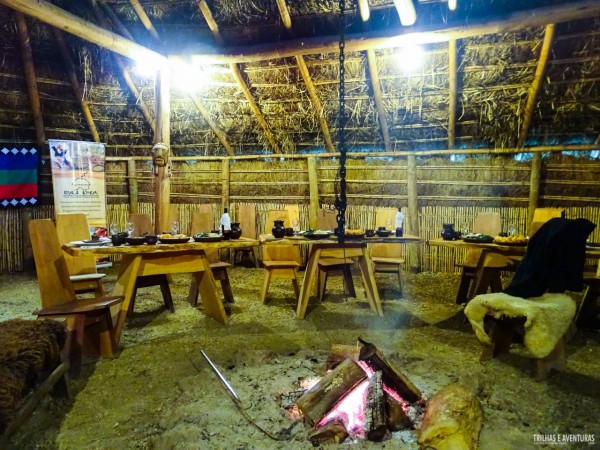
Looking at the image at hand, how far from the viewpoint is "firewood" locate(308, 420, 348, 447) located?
2.01m

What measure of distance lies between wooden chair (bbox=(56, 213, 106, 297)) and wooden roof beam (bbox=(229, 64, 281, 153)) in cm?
296

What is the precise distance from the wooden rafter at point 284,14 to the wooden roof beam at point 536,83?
2.88m

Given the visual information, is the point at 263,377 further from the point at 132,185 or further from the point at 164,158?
the point at 132,185

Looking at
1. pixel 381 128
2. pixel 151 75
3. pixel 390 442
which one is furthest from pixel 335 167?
pixel 390 442

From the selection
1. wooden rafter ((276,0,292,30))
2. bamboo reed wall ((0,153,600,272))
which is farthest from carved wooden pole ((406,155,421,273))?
wooden rafter ((276,0,292,30))

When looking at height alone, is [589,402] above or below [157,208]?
below

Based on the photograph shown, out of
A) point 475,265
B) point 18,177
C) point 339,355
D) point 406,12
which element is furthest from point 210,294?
point 18,177

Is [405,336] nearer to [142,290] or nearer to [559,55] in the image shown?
[142,290]

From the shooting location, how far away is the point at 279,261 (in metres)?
4.67

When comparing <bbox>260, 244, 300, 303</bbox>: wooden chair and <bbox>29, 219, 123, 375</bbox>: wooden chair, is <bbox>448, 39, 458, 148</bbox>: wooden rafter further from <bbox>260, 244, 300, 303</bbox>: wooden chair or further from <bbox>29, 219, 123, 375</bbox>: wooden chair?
<bbox>29, 219, 123, 375</bbox>: wooden chair

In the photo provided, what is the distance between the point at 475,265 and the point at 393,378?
2436mm

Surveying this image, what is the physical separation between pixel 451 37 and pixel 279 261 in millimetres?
3158

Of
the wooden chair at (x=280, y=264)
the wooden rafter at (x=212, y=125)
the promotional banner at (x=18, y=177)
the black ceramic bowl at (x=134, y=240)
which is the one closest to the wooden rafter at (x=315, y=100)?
the wooden rafter at (x=212, y=125)

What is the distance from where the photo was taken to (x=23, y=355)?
1.93m
